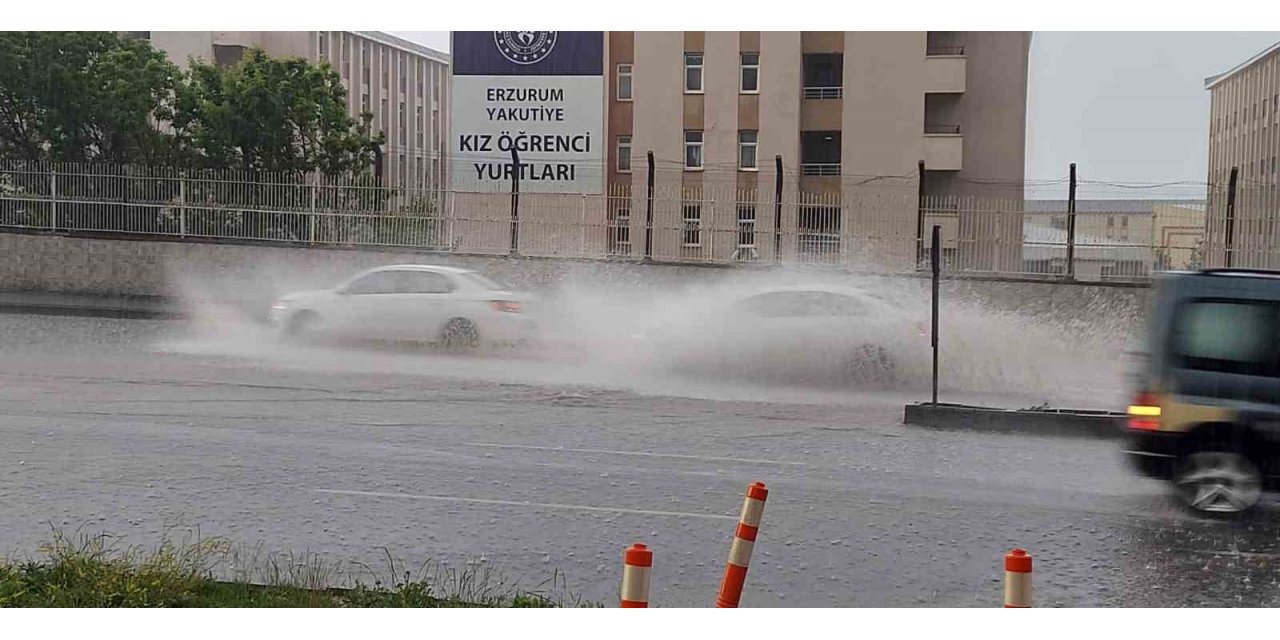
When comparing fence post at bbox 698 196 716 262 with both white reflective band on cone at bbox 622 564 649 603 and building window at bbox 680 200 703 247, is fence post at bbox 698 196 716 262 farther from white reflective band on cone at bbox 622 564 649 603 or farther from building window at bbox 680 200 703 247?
white reflective band on cone at bbox 622 564 649 603

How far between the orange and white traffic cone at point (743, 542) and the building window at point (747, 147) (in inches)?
121

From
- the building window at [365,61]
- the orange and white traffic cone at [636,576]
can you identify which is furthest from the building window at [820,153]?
the orange and white traffic cone at [636,576]

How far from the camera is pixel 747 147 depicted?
8.20 meters

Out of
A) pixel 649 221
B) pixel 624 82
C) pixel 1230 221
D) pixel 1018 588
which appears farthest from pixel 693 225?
pixel 1018 588

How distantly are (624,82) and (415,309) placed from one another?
1786 millimetres

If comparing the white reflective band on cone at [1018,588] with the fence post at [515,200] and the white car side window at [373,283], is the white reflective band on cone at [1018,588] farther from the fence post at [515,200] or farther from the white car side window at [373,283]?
the white car side window at [373,283]

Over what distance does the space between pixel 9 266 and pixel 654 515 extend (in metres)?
4.41

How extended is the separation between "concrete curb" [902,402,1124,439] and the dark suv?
1.09 feet

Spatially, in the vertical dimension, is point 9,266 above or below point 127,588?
above

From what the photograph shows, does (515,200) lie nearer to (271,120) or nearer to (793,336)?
(271,120)

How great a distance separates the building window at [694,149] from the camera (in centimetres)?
822
